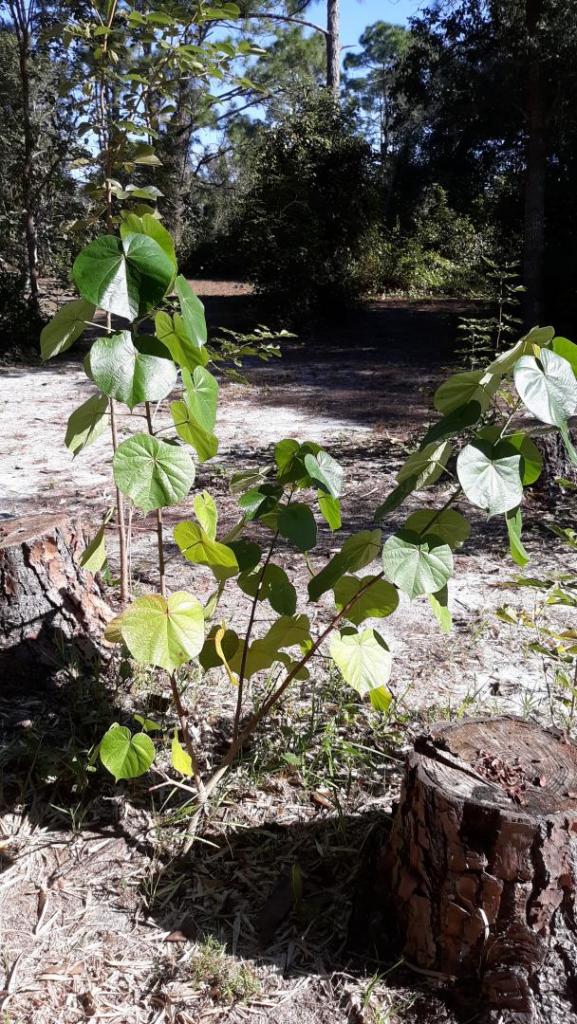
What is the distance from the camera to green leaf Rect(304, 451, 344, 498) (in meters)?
1.35

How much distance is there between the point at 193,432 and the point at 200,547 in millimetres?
198

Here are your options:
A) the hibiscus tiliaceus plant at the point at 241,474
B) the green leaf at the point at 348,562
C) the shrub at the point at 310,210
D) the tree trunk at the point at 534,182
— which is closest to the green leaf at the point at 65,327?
the hibiscus tiliaceus plant at the point at 241,474

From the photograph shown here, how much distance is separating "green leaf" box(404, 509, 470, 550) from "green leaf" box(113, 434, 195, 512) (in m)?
0.40

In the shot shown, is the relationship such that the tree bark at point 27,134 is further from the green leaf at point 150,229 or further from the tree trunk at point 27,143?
the green leaf at point 150,229

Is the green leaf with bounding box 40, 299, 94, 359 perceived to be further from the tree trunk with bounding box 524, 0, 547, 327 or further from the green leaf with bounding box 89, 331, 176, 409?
the tree trunk with bounding box 524, 0, 547, 327

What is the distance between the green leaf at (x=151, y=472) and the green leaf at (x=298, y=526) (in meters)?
0.21

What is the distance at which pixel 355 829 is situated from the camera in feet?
5.66

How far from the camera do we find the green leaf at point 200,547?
1.31 metres

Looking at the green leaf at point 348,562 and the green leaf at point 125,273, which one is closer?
the green leaf at point 125,273

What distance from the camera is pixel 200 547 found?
1331 mm

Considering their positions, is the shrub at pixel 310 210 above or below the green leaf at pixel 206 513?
above

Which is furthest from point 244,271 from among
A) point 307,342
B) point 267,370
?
point 267,370

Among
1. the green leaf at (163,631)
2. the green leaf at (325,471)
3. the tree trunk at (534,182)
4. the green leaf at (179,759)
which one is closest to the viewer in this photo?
the green leaf at (163,631)

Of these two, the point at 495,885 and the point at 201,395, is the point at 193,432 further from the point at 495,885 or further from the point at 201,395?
the point at 495,885
